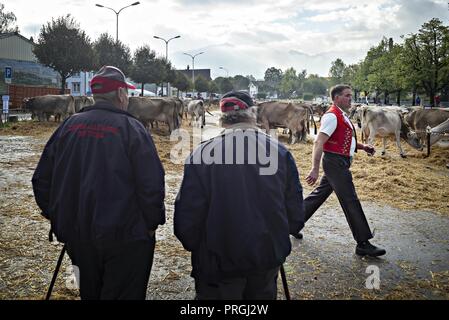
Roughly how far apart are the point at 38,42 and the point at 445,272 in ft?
110

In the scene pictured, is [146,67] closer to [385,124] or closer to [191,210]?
[385,124]

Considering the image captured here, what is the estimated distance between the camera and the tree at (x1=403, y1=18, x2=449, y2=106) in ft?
109

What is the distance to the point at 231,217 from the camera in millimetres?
2525

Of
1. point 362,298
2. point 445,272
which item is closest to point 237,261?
point 362,298

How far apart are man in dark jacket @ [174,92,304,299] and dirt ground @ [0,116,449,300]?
5.26 ft

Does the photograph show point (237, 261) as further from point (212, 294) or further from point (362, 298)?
point (362, 298)

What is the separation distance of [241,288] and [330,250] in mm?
3097

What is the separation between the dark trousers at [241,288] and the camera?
101 inches

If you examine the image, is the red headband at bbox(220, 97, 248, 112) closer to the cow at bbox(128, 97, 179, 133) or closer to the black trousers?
the black trousers

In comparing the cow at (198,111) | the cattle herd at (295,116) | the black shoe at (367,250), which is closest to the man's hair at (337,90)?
the black shoe at (367,250)

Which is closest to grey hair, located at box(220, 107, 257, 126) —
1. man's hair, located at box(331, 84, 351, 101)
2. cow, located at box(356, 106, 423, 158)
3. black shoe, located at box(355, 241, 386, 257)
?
man's hair, located at box(331, 84, 351, 101)

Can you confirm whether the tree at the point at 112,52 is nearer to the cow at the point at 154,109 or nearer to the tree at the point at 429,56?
the cow at the point at 154,109

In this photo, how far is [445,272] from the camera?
4.70 metres

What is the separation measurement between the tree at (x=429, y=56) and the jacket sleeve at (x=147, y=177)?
35.6 metres
